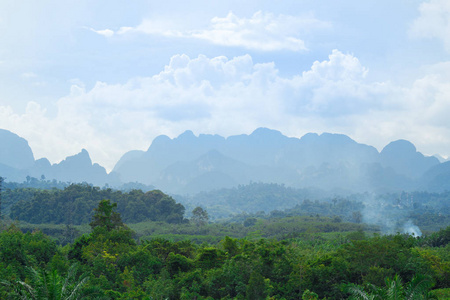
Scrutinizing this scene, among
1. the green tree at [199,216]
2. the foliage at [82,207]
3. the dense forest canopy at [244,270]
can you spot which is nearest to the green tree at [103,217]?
the dense forest canopy at [244,270]

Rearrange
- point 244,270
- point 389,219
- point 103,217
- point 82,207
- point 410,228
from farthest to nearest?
1. point 389,219
2. point 410,228
3. point 82,207
4. point 103,217
5. point 244,270

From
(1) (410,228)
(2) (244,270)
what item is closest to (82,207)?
(2) (244,270)

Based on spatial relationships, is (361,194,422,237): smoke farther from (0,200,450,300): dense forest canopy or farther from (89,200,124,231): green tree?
(89,200,124,231): green tree

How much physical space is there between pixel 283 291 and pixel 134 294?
7128 millimetres

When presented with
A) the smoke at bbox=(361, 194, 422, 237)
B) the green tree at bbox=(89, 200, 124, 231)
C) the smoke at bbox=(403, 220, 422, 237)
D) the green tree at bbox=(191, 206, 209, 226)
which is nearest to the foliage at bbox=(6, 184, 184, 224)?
the green tree at bbox=(191, 206, 209, 226)

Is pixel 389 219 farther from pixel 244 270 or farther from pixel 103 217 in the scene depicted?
pixel 244 270

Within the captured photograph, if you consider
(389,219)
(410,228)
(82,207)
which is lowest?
(410,228)

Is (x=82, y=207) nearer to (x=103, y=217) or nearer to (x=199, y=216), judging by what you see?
(x=199, y=216)

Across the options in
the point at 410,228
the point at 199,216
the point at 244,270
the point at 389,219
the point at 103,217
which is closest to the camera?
the point at 244,270

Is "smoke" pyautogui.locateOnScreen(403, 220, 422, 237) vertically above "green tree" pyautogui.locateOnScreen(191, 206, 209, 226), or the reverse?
"green tree" pyautogui.locateOnScreen(191, 206, 209, 226)

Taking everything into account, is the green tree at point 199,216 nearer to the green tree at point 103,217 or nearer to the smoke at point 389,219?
the smoke at point 389,219

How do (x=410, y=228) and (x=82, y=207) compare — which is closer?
(x=82, y=207)

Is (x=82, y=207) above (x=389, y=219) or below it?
above

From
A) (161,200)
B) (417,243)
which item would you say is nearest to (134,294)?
(417,243)
